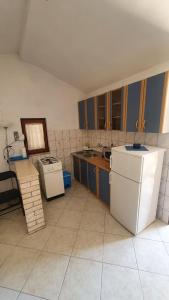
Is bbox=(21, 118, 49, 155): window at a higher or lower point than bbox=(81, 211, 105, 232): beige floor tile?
higher

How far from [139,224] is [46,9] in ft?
9.03

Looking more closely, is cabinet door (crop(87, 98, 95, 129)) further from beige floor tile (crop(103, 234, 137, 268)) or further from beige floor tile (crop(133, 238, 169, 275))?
beige floor tile (crop(133, 238, 169, 275))

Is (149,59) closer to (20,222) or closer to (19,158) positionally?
(19,158)

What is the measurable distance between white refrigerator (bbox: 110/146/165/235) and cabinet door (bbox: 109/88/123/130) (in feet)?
1.92

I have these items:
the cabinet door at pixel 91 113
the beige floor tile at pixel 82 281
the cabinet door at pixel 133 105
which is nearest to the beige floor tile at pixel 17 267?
the beige floor tile at pixel 82 281

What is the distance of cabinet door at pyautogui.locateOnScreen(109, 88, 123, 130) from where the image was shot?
212cm

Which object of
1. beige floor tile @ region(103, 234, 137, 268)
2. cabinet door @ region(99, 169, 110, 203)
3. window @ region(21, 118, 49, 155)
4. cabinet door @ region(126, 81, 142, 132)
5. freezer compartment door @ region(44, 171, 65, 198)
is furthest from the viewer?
window @ region(21, 118, 49, 155)

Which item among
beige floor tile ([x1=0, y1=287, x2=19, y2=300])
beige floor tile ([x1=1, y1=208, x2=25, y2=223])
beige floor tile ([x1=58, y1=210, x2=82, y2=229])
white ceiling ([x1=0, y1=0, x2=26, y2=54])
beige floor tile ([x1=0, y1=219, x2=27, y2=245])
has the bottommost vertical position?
beige floor tile ([x1=0, y1=287, x2=19, y2=300])

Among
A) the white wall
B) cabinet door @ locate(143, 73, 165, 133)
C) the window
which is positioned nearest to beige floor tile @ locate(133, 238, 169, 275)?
cabinet door @ locate(143, 73, 165, 133)

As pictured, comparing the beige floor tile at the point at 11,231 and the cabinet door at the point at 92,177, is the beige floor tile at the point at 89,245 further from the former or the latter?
the cabinet door at the point at 92,177

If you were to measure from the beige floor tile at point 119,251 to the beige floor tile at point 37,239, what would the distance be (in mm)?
824

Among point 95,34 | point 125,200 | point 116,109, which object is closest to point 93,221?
point 125,200

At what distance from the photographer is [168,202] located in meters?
1.99

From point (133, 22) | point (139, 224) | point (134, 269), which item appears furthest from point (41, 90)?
point (134, 269)
